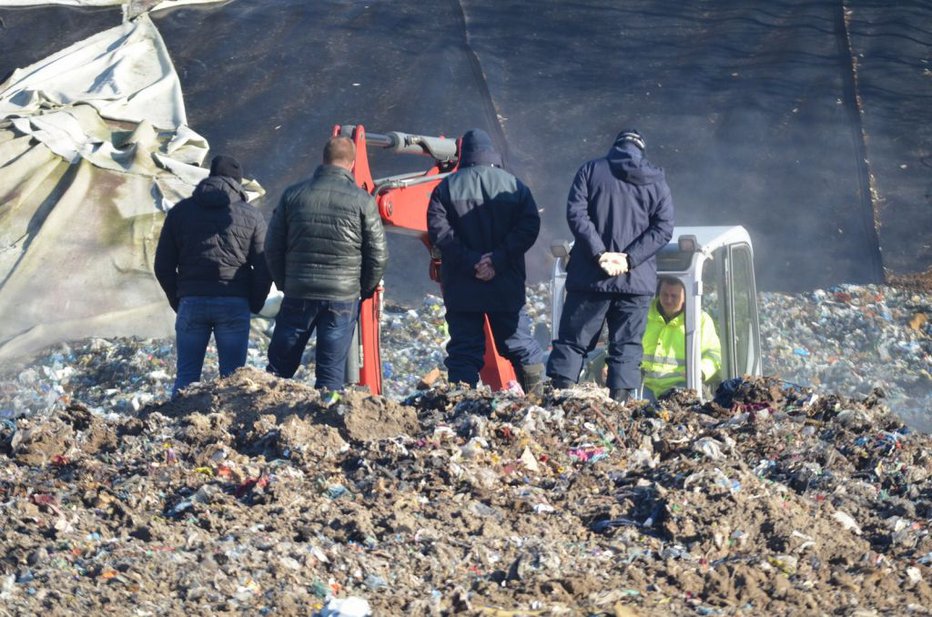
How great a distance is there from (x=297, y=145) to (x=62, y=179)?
329 cm

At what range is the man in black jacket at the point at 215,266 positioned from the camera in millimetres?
7902

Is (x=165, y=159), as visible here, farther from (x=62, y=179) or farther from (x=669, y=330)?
(x=669, y=330)

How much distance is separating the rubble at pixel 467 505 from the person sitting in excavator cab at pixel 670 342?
32.5 inches

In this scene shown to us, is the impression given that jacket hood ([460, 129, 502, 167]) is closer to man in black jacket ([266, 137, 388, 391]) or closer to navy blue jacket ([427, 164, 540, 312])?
navy blue jacket ([427, 164, 540, 312])

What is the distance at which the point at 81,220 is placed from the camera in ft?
37.8

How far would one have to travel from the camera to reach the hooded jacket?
7.61 m

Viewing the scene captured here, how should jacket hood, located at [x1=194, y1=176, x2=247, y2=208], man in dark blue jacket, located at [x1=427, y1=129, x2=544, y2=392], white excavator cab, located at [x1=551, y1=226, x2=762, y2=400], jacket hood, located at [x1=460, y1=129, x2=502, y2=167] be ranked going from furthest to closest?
1. white excavator cab, located at [x1=551, y1=226, x2=762, y2=400]
2. jacket hood, located at [x1=194, y1=176, x2=247, y2=208]
3. jacket hood, located at [x1=460, y1=129, x2=502, y2=167]
4. man in dark blue jacket, located at [x1=427, y1=129, x2=544, y2=392]

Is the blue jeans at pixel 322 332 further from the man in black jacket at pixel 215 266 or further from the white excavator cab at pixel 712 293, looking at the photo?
the white excavator cab at pixel 712 293

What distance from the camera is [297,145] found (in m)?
14.5

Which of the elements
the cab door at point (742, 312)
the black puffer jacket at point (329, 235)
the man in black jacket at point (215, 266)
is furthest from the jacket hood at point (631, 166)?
the man in black jacket at point (215, 266)

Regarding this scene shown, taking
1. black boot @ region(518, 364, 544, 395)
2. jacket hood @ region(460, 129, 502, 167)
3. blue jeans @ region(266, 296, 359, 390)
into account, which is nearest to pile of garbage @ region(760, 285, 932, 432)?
black boot @ region(518, 364, 544, 395)

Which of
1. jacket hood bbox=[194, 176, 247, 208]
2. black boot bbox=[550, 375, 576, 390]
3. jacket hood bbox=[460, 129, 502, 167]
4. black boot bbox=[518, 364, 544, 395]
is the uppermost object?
jacket hood bbox=[460, 129, 502, 167]

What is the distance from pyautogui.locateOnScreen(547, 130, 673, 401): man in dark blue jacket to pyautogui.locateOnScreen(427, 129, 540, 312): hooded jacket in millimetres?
332

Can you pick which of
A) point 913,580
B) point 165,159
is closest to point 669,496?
point 913,580
